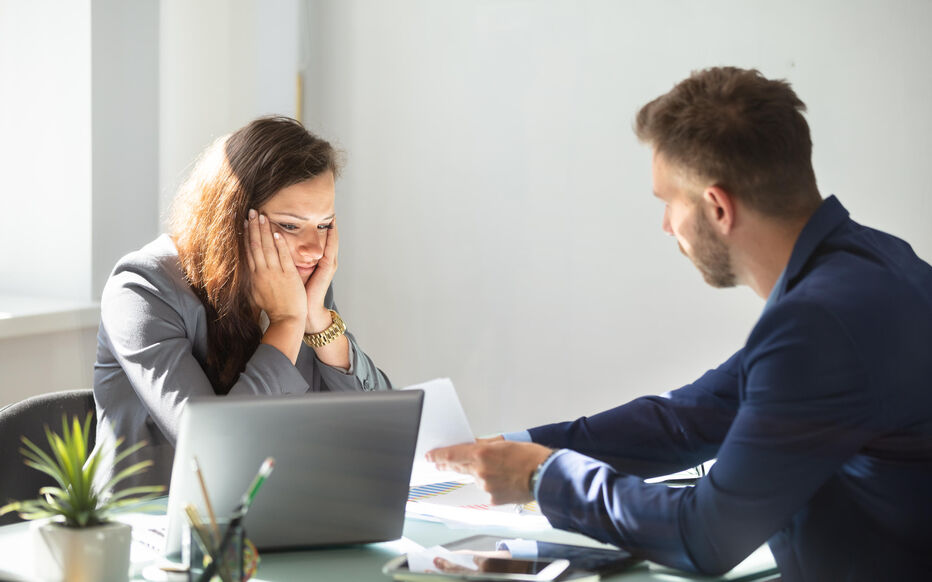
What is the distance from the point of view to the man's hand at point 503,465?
130 centimetres

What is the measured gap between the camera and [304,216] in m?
1.91

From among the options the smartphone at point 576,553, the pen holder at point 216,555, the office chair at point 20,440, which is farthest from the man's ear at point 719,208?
the office chair at point 20,440

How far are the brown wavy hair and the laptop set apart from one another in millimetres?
619

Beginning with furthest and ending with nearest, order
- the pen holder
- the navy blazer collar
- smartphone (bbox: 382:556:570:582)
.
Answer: the navy blazer collar, smartphone (bbox: 382:556:570:582), the pen holder

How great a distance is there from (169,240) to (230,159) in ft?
0.64

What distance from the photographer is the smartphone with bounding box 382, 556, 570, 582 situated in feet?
3.62

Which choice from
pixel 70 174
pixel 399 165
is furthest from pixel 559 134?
pixel 70 174

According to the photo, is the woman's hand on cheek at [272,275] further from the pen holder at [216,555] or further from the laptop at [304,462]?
the pen holder at [216,555]

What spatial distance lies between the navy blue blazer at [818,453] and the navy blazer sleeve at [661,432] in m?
0.34

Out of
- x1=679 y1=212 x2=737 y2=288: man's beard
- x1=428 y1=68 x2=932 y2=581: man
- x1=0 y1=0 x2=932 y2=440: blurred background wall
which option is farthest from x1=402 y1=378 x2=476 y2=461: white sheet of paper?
x1=0 y1=0 x2=932 y2=440: blurred background wall

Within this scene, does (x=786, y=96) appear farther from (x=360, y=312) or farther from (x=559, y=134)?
(x=360, y=312)

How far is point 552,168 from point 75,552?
244 centimetres

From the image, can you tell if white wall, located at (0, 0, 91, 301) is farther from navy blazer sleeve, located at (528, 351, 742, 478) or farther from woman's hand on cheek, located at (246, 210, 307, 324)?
navy blazer sleeve, located at (528, 351, 742, 478)

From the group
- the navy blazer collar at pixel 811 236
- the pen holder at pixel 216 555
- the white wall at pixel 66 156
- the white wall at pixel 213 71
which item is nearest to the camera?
the pen holder at pixel 216 555
